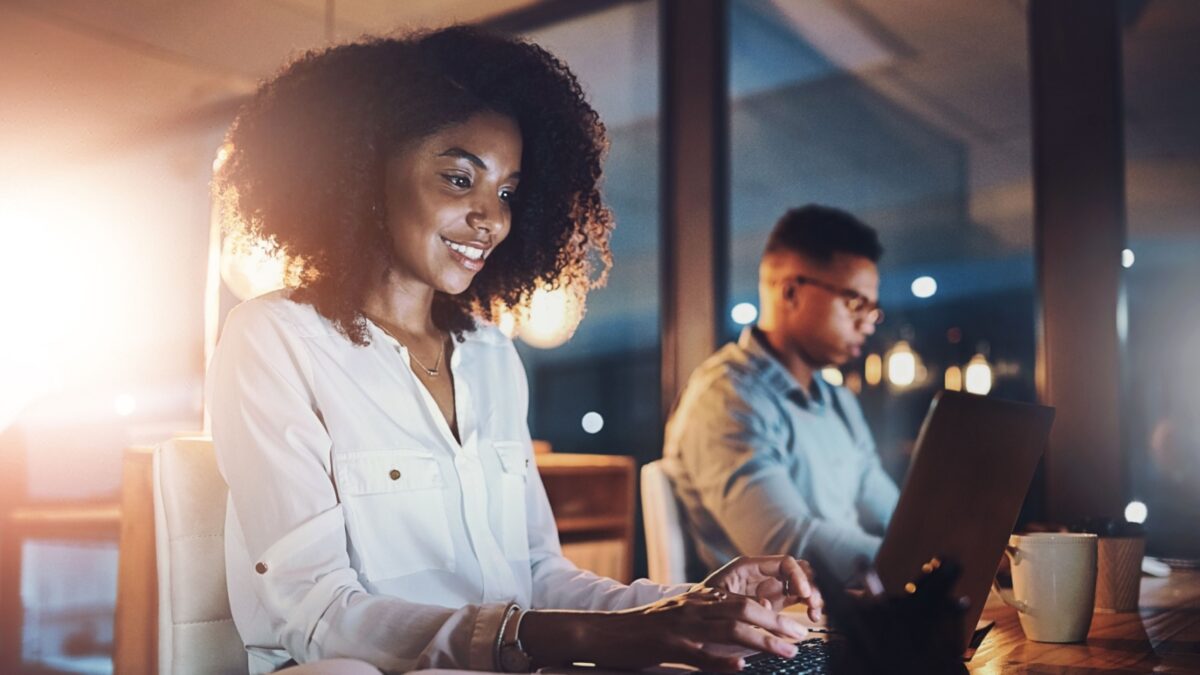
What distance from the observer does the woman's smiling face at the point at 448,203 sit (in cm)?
148

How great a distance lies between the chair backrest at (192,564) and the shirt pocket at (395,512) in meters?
0.17

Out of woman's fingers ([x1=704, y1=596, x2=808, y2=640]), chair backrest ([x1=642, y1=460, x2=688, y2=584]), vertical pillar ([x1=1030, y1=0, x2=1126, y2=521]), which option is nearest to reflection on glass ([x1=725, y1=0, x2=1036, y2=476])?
vertical pillar ([x1=1030, y1=0, x2=1126, y2=521])

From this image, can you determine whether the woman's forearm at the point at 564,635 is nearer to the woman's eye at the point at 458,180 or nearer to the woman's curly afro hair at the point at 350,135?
the woman's curly afro hair at the point at 350,135

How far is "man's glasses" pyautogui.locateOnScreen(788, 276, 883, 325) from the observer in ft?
9.30

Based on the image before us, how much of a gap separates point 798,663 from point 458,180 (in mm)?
831

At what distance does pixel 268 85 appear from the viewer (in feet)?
5.24

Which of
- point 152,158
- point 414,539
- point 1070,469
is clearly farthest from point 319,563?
point 152,158

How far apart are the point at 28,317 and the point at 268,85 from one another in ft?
6.85

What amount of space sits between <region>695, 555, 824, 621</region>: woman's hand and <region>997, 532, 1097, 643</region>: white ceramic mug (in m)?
0.26

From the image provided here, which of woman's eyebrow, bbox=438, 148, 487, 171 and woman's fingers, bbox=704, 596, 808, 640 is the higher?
woman's eyebrow, bbox=438, 148, 487, 171

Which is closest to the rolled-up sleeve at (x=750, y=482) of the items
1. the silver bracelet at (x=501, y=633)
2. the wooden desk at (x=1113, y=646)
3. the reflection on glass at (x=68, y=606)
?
the wooden desk at (x=1113, y=646)

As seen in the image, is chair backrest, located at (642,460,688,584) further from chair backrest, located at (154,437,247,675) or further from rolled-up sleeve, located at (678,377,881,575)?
chair backrest, located at (154,437,247,675)

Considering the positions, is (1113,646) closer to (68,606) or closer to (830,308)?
(830,308)

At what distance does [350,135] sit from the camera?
155cm
